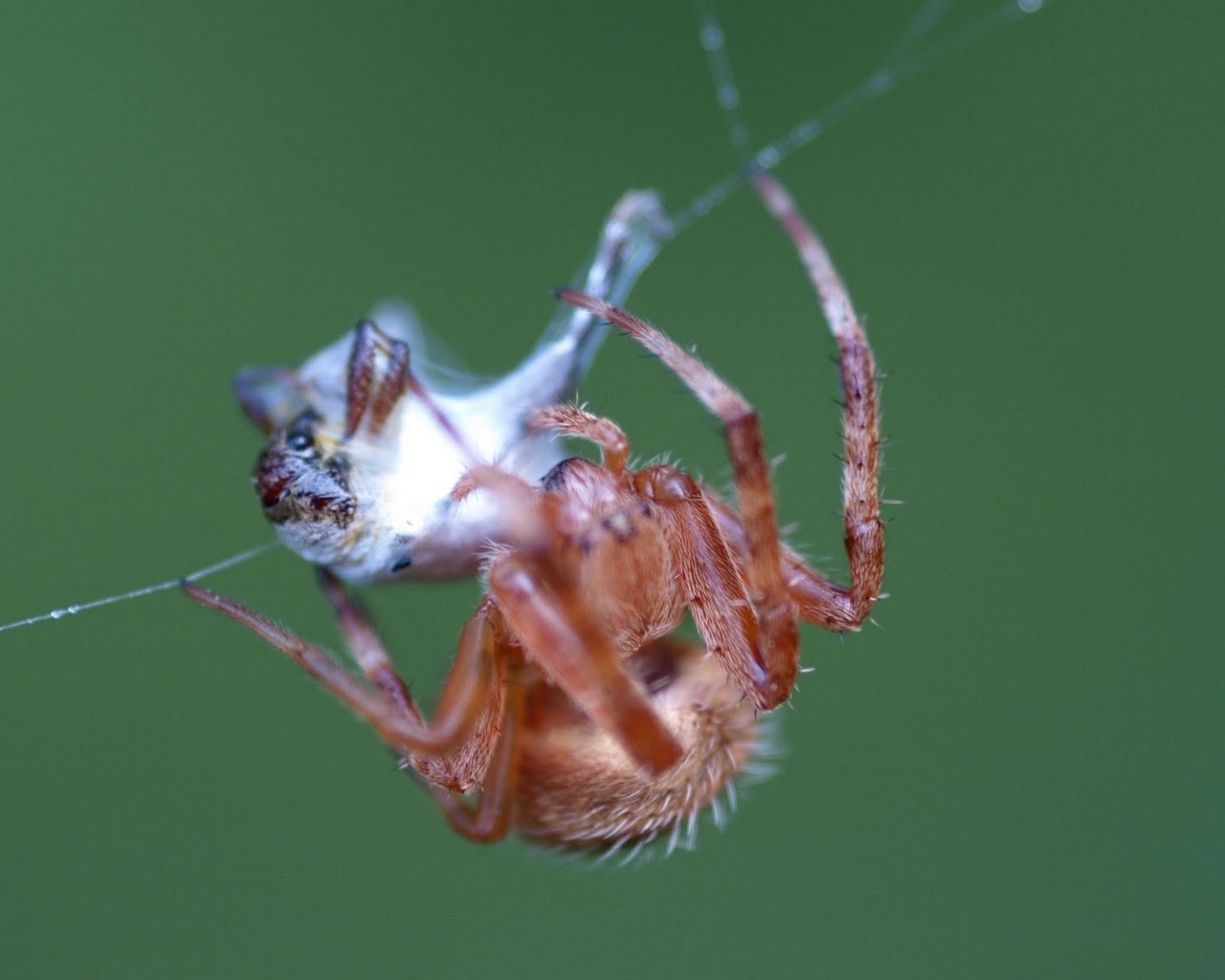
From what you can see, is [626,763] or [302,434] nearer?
[302,434]

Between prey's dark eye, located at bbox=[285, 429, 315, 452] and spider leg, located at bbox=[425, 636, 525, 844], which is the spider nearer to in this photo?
spider leg, located at bbox=[425, 636, 525, 844]

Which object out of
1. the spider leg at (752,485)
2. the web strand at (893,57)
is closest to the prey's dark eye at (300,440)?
the spider leg at (752,485)

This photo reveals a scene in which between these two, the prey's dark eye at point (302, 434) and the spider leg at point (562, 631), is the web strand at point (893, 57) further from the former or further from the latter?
the spider leg at point (562, 631)

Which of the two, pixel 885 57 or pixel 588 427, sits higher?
pixel 885 57

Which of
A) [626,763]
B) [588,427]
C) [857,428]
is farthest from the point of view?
[626,763]

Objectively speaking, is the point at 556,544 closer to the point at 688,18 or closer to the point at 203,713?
the point at 203,713

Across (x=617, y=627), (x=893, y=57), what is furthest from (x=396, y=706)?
(x=893, y=57)

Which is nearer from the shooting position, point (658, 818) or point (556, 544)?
point (556, 544)

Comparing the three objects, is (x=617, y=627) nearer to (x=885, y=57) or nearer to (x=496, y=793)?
(x=496, y=793)

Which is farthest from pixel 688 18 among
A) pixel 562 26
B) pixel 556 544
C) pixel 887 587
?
pixel 556 544
